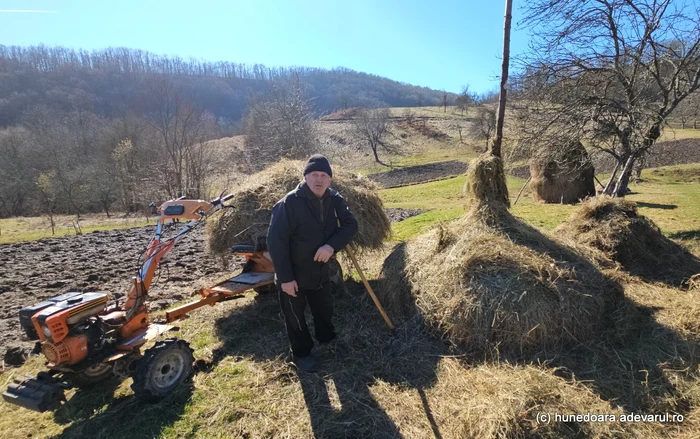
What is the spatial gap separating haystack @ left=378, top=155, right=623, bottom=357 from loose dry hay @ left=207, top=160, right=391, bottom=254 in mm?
867

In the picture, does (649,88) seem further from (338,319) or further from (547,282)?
(338,319)

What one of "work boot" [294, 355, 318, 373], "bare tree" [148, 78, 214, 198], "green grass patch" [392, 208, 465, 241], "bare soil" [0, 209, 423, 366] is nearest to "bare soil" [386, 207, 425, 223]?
"green grass patch" [392, 208, 465, 241]

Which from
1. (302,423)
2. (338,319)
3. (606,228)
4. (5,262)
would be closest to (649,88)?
(606,228)

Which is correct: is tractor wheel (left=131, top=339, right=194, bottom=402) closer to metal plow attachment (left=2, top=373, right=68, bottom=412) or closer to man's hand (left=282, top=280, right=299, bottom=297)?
metal plow attachment (left=2, top=373, right=68, bottom=412)

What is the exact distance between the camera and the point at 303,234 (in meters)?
3.80

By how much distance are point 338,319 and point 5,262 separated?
34.5 feet

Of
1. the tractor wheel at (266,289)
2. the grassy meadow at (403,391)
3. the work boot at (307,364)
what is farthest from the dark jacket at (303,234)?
the tractor wheel at (266,289)

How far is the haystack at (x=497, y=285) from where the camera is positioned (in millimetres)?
3875

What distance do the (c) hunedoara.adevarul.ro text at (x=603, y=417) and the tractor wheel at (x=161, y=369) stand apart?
3316 mm

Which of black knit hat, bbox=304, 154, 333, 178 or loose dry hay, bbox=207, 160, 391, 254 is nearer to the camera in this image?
black knit hat, bbox=304, 154, 333, 178

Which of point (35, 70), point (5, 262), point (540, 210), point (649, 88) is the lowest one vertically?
point (5, 262)

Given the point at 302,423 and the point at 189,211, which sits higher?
the point at 189,211

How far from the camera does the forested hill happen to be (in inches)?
2569

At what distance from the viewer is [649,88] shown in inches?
339
